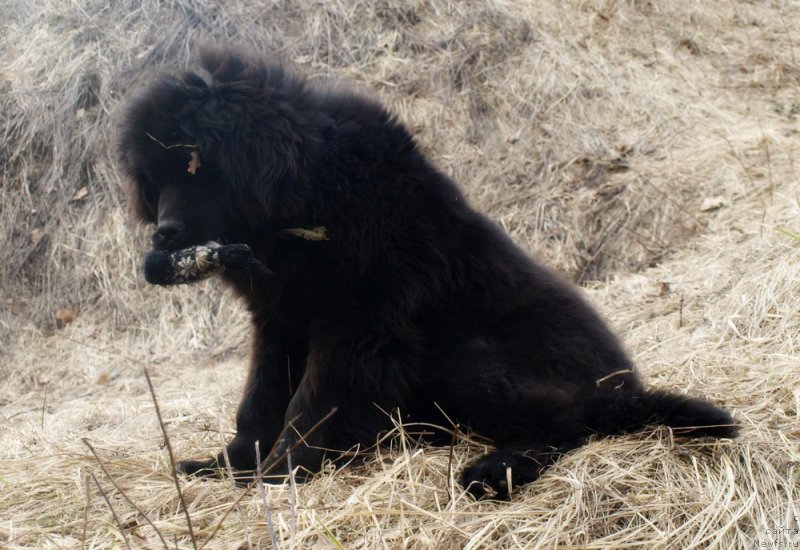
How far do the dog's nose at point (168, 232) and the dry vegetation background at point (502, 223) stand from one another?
39.3 inches

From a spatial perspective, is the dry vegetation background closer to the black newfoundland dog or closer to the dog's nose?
the black newfoundland dog

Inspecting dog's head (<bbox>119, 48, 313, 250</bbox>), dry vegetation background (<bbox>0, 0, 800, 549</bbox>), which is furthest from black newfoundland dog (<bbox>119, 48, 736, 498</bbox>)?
dry vegetation background (<bbox>0, 0, 800, 549</bbox>)

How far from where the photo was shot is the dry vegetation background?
298cm

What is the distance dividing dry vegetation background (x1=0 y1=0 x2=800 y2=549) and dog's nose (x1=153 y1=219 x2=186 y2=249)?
3.27 feet

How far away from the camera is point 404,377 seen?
3.66 metres

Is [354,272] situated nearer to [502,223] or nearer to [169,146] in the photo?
[169,146]

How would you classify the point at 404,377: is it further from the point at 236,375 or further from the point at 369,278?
the point at 236,375

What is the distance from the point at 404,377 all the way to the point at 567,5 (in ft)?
23.6

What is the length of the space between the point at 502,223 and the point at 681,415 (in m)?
4.54

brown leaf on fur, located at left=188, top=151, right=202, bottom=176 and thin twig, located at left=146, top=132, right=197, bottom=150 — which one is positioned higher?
thin twig, located at left=146, top=132, right=197, bottom=150

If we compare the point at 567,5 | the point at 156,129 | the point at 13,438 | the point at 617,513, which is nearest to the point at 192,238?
the point at 156,129

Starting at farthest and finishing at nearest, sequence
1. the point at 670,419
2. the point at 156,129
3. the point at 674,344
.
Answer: the point at 674,344 → the point at 156,129 → the point at 670,419

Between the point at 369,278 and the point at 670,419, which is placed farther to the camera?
the point at 369,278

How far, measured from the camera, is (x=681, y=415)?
128 inches
